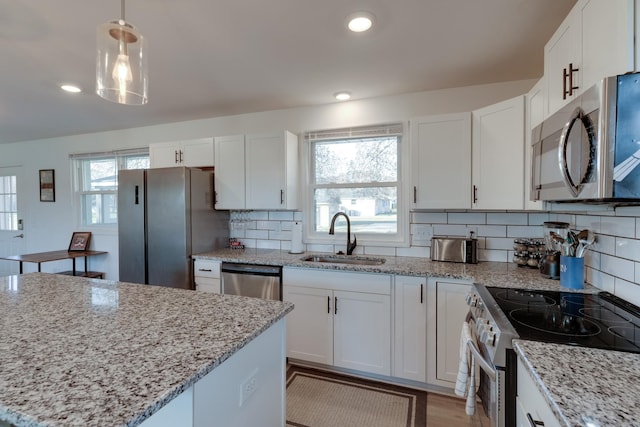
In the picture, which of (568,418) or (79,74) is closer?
(568,418)

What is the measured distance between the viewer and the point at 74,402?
0.67 metres

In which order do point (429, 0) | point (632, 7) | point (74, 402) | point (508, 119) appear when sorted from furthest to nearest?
point (508, 119) → point (429, 0) → point (632, 7) → point (74, 402)

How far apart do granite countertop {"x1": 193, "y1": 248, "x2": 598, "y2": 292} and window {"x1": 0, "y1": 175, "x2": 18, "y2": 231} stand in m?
4.07

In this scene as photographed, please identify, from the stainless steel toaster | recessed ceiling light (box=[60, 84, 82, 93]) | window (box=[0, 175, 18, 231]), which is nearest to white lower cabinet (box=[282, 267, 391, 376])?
the stainless steel toaster

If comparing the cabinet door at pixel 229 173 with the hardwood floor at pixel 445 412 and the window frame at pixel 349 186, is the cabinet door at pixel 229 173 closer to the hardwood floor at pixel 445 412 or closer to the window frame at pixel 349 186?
the window frame at pixel 349 186

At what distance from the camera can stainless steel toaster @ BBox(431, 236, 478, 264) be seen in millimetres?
2432

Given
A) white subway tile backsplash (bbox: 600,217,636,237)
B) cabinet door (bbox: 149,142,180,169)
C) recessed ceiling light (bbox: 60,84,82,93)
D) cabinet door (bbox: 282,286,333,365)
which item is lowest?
cabinet door (bbox: 282,286,333,365)

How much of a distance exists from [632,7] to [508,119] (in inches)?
42.3

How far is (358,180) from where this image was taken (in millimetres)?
3027

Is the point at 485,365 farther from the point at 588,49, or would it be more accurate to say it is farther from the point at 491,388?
the point at 588,49

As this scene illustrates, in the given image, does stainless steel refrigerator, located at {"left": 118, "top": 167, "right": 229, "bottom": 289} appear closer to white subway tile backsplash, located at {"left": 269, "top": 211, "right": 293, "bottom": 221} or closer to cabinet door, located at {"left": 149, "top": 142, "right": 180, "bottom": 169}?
cabinet door, located at {"left": 149, "top": 142, "right": 180, "bottom": 169}

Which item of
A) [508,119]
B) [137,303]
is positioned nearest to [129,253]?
[137,303]

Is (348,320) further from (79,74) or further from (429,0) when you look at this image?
(79,74)

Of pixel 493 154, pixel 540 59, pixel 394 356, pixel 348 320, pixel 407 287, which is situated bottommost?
pixel 394 356
